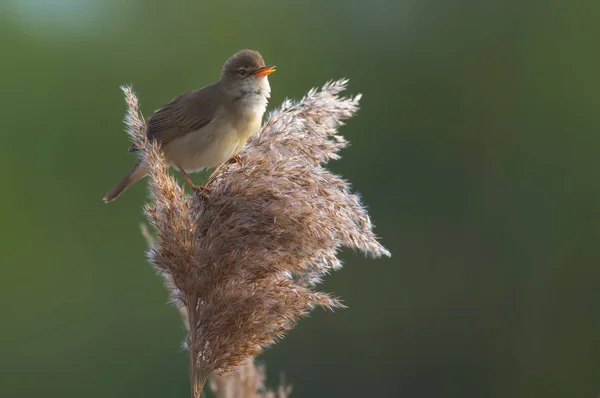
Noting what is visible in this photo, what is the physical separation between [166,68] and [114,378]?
17.7 ft

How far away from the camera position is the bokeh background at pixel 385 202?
12016 mm

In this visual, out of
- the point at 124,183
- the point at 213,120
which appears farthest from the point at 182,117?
the point at 124,183

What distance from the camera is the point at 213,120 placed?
12.3ft

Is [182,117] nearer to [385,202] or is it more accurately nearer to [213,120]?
[213,120]

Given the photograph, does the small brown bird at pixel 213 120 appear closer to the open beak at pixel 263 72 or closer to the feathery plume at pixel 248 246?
the open beak at pixel 263 72

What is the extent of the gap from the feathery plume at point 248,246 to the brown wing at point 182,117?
0.87 metres

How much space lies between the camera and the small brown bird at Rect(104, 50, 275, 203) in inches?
145

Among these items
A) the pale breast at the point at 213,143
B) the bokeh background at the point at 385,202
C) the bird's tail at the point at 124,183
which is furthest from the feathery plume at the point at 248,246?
the bokeh background at the point at 385,202

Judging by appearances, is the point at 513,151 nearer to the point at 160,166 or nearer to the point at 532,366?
the point at 532,366

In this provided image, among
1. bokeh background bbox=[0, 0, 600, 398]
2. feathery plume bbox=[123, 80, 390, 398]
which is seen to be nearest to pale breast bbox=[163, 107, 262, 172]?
feathery plume bbox=[123, 80, 390, 398]

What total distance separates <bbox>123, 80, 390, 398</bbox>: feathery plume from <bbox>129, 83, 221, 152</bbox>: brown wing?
0.87m

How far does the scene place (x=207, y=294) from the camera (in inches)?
108

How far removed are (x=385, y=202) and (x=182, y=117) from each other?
892cm

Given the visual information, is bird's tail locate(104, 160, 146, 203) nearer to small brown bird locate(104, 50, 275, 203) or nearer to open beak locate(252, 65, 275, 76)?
small brown bird locate(104, 50, 275, 203)
